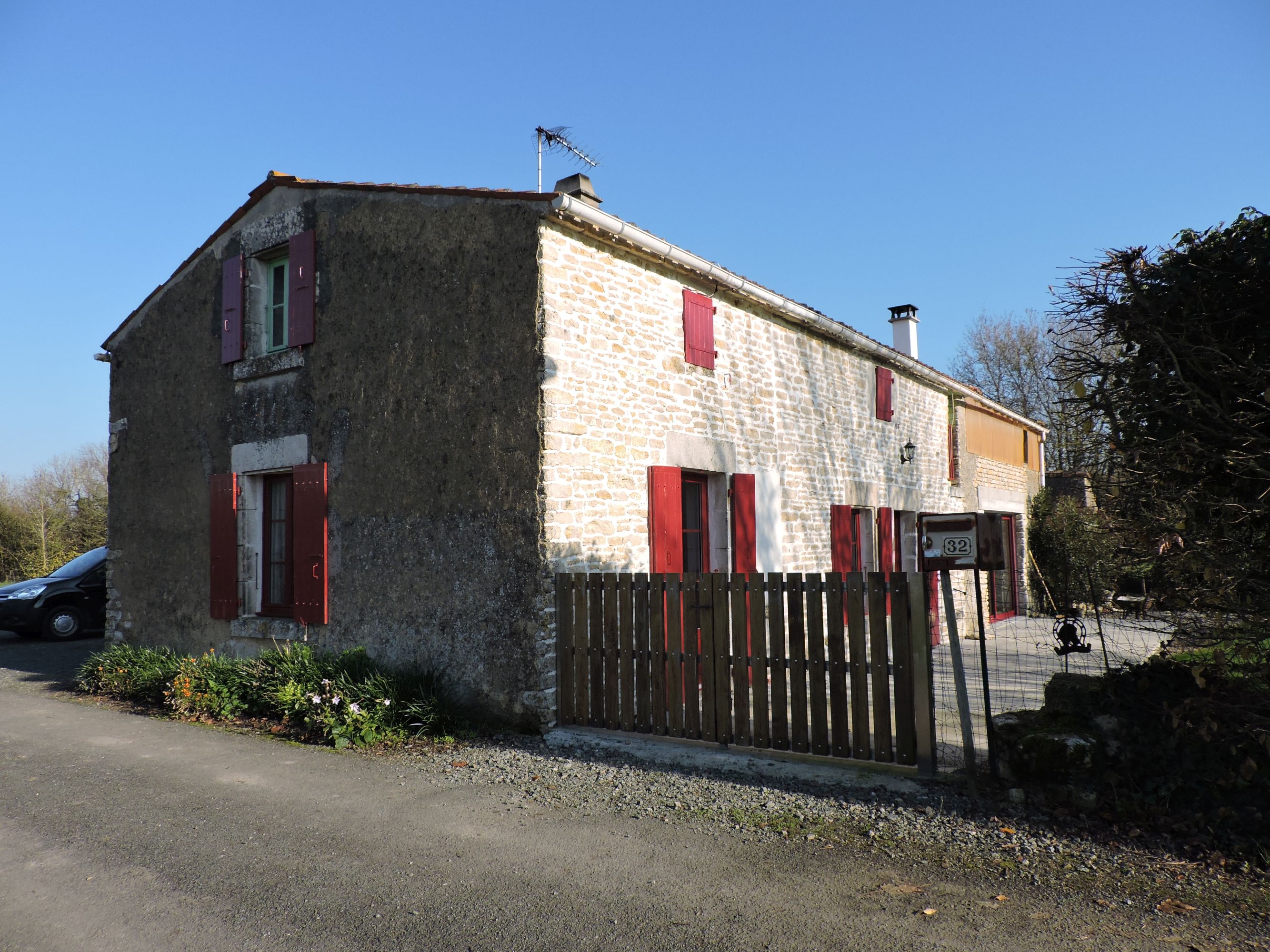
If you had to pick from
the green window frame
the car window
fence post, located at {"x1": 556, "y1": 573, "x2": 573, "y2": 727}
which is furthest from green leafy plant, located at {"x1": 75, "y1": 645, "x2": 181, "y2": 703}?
the car window

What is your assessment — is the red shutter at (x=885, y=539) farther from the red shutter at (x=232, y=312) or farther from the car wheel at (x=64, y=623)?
the car wheel at (x=64, y=623)

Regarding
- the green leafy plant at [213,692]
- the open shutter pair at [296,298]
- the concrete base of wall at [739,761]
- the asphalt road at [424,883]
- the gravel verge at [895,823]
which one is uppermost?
the open shutter pair at [296,298]

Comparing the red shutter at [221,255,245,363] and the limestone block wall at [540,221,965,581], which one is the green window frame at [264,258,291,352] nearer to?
the red shutter at [221,255,245,363]

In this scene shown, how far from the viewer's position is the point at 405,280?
7359 mm

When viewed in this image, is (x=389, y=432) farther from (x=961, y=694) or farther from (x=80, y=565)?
(x=80, y=565)

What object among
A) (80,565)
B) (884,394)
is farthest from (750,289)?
(80,565)

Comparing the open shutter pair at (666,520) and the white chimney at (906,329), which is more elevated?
the white chimney at (906,329)

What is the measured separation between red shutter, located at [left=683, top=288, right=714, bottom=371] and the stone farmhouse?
3 centimetres

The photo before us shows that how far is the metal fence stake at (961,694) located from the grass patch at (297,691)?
3.67 m

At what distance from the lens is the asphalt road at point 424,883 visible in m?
3.14

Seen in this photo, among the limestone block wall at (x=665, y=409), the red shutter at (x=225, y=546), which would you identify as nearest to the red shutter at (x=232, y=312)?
the red shutter at (x=225, y=546)

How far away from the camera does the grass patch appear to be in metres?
6.33

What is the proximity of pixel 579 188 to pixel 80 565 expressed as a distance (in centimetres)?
1201

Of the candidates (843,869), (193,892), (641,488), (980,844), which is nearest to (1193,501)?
(980,844)
